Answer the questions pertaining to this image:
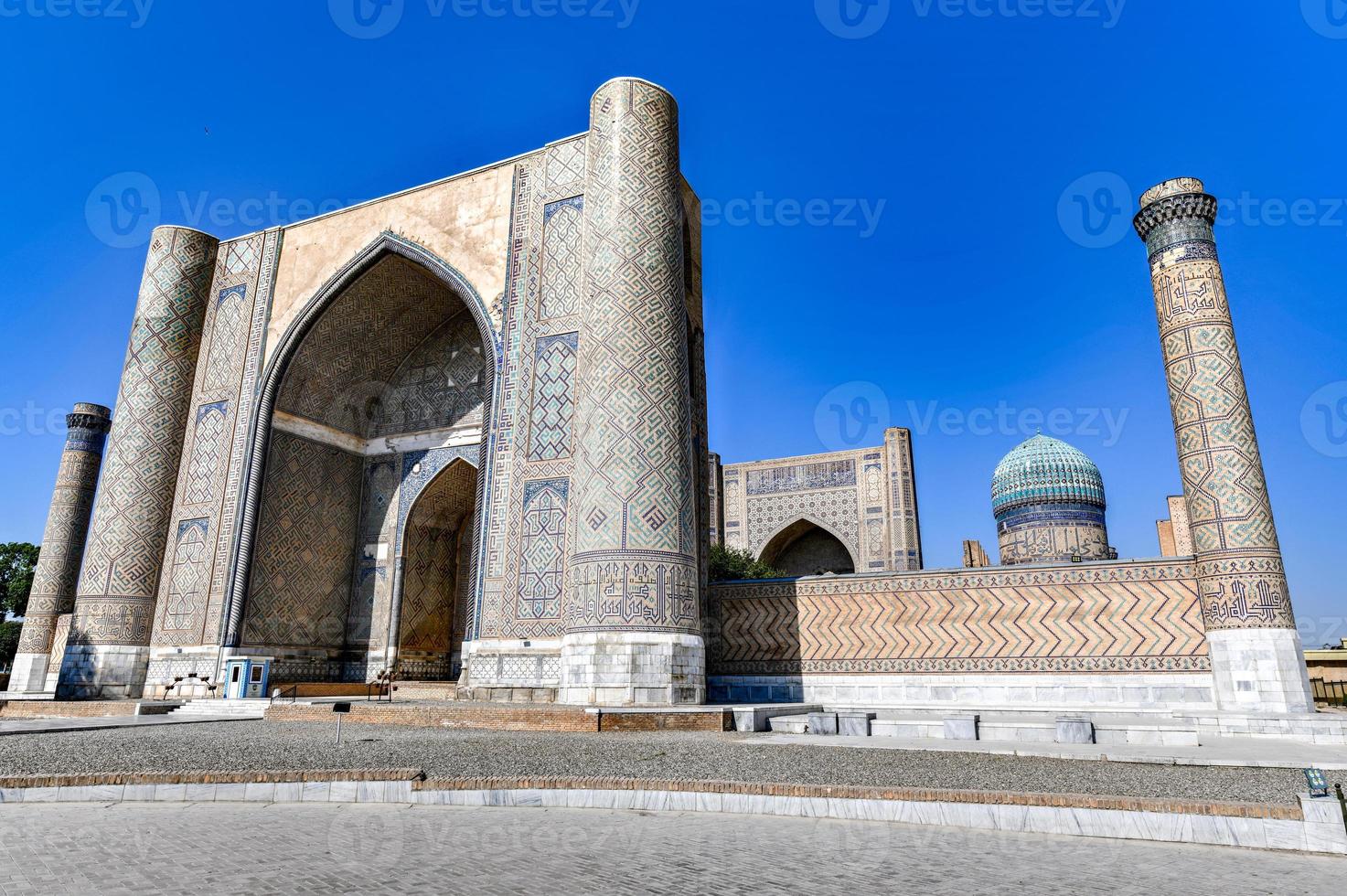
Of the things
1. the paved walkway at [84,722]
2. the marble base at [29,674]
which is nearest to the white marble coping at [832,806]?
the paved walkway at [84,722]

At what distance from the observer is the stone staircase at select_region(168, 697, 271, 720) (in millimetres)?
7887

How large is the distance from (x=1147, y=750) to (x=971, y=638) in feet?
10.7

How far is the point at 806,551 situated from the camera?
19.8 metres

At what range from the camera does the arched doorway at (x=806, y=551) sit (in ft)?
62.8

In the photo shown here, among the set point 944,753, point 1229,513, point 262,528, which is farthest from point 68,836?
point 262,528

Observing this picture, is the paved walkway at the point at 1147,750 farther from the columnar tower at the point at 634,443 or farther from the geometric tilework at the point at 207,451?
the geometric tilework at the point at 207,451

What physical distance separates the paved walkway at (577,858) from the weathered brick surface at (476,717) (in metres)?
3.31

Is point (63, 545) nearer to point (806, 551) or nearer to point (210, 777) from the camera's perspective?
point (210, 777)

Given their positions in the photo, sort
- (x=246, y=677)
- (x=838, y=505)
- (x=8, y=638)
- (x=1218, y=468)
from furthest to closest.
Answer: (x=8, y=638) < (x=838, y=505) < (x=246, y=677) < (x=1218, y=468)

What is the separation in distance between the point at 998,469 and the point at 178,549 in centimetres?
1425

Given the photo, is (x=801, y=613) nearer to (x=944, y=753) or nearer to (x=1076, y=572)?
(x=1076, y=572)

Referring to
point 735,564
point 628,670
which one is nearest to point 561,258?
point 628,670

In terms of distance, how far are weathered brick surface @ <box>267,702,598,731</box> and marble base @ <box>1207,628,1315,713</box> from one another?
5.14 meters

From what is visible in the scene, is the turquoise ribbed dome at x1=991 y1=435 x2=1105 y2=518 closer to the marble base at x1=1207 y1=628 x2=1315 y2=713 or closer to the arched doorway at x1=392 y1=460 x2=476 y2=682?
the marble base at x1=1207 y1=628 x2=1315 y2=713
